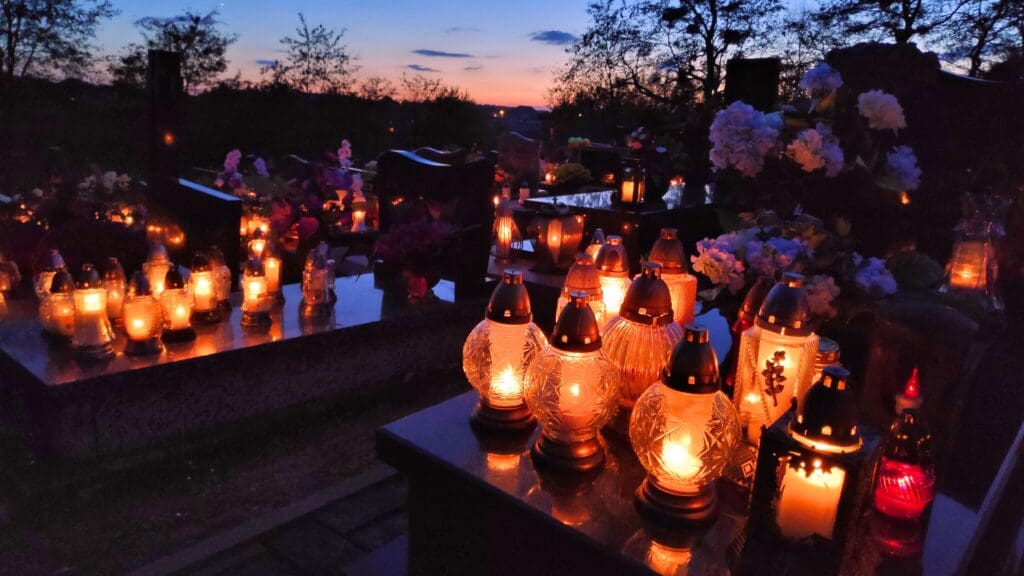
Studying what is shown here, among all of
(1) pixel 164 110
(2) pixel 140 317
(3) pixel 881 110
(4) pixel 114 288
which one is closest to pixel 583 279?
(3) pixel 881 110

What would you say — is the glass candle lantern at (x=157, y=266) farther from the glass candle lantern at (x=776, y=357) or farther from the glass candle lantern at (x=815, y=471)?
the glass candle lantern at (x=815, y=471)

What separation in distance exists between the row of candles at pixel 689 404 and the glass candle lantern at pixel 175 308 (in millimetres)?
2313

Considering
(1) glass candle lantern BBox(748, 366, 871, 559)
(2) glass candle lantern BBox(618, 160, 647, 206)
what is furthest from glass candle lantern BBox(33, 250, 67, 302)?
(2) glass candle lantern BBox(618, 160, 647, 206)

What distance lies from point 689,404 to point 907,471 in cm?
69

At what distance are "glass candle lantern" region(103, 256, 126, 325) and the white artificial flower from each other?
12.8 ft

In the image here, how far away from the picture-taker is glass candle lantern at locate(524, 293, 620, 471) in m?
1.84

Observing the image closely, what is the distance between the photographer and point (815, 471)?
4.92ft

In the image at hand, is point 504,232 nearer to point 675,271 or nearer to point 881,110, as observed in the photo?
point 675,271

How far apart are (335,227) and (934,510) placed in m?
6.95

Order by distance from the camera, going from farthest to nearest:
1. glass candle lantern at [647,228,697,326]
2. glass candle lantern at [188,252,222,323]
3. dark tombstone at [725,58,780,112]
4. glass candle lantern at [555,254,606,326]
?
dark tombstone at [725,58,780,112] < glass candle lantern at [188,252,222,323] < glass candle lantern at [647,228,697,326] < glass candle lantern at [555,254,606,326]

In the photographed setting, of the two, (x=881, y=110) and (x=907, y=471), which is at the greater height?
(x=881, y=110)

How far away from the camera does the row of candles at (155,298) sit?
3393 mm

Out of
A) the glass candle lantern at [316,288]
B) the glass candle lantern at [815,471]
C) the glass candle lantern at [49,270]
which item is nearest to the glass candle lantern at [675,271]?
the glass candle lantern at [815,471]

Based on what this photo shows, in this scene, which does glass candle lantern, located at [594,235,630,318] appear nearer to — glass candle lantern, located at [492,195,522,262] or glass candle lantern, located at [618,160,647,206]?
glass candle lantern, located at [618,160,647,206]
